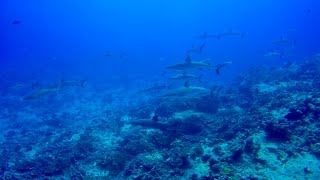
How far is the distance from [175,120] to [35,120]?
13744 mm

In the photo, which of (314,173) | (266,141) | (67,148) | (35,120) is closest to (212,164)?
(266,141)

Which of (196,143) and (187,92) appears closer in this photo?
(196,143)

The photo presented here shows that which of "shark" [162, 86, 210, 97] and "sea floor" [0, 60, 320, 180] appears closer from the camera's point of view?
"sea floor" [0, 60, 320, 180]

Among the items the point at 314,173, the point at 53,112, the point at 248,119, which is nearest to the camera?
the point at 314,173

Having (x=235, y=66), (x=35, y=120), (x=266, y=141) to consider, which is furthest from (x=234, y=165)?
(x=235, y=66)

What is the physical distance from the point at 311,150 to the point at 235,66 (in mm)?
40646

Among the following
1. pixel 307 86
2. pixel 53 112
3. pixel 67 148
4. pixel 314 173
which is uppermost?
pixel 314 173

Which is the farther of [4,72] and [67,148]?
[4,72]

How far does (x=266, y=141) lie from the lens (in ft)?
32.0

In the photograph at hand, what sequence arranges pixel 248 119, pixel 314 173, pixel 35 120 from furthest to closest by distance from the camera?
pixel 35 120 < pixel 248 119 < pixel 314 173

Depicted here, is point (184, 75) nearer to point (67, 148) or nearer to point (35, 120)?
point (67, 148)

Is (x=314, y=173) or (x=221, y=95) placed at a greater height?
(x=314, y=173)

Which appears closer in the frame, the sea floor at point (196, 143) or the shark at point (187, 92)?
the sea floor at point (196, 143)

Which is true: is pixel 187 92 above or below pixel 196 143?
above
